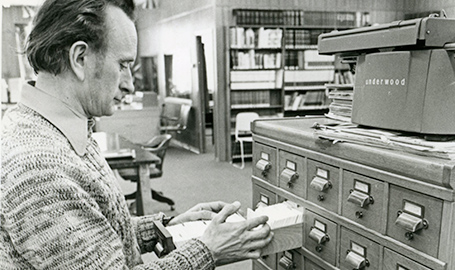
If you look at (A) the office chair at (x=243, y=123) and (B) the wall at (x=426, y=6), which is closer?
(A) the office chair at (x=243, y=123)

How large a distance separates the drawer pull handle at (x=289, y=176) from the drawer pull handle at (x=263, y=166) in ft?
0.37

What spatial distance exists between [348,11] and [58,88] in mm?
7879

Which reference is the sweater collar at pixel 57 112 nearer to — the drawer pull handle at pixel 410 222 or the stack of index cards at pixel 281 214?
the stack of index cards at pixel 281 214

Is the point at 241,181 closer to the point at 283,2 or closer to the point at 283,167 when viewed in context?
the point at 283,2

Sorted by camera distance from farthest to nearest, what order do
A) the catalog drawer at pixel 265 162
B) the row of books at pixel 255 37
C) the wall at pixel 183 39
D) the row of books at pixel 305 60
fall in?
the wall at pixel 183 39, the row of books at pixel 305 60, the row of books at pixel 255 37, the catalog drawer at pixel 265 162

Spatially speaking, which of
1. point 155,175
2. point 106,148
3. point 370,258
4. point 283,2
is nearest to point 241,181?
point 155,175

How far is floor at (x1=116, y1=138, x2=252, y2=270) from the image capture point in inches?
203

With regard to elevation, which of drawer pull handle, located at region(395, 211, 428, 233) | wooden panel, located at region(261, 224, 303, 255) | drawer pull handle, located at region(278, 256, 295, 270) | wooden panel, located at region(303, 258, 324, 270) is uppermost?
drawer pull handle, located at region(395, 211, 428, 233)

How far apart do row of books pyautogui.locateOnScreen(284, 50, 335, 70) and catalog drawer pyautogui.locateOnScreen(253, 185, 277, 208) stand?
19.1 feet

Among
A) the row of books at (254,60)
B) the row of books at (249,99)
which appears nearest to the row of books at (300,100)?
the row of books at (249,99)

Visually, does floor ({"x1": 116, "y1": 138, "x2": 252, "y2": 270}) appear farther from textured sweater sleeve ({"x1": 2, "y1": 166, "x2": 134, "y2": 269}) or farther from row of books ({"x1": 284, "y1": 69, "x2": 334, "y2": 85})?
textured sweater sleeve ({"x1": 2, "y1": 166, "x2": 134, "y2": 269})

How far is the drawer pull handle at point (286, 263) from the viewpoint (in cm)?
152

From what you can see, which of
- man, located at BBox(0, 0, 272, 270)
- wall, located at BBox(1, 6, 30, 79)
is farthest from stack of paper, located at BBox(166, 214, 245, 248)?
wall, located at BBox(1, 6, 30, 79)

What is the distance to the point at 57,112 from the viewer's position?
3.43 ft
